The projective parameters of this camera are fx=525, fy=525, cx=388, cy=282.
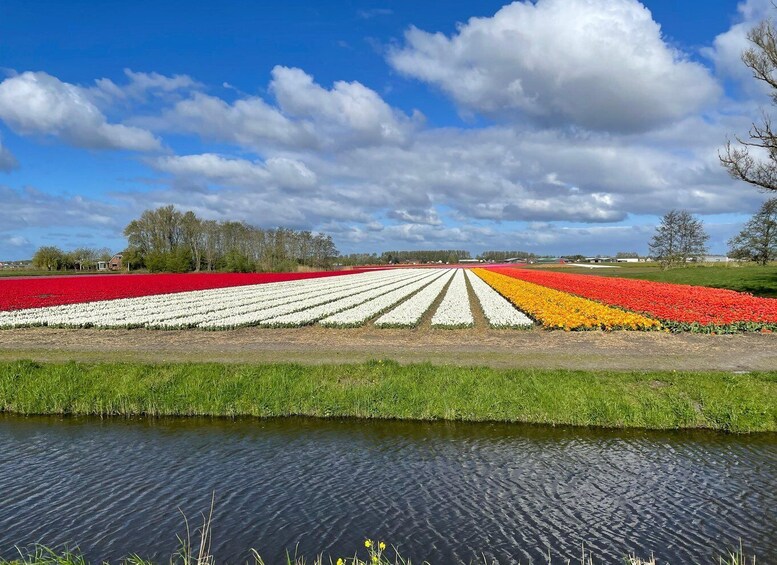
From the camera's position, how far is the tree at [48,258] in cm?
11050

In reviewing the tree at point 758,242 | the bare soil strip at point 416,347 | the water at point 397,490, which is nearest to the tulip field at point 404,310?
the bare soil strip at point 416,347

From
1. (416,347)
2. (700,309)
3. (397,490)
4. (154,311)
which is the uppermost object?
(700,309)

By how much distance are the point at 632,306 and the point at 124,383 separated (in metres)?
25.1

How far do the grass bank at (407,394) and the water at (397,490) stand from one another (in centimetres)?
62

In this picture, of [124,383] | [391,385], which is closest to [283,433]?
[391,385]

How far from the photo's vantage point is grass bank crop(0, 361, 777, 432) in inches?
512

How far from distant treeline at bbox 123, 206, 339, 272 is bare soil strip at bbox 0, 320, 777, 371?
82706 mm

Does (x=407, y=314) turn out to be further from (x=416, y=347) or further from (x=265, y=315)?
(x=416, y=347)

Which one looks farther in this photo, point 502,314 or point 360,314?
point 360,314

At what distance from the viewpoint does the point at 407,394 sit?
14.0m

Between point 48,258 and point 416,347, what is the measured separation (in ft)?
384

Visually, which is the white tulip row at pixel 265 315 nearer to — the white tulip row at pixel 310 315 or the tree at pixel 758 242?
the white tulip row at pixel 310 315

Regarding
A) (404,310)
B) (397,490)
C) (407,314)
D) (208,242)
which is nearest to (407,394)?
(397,490)

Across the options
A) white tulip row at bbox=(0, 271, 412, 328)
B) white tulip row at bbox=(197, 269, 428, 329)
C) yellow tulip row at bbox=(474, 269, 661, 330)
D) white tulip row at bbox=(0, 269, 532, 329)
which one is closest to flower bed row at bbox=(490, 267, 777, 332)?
Answer: yellow tulip row at bbox=(474, 269, 661, 330)
